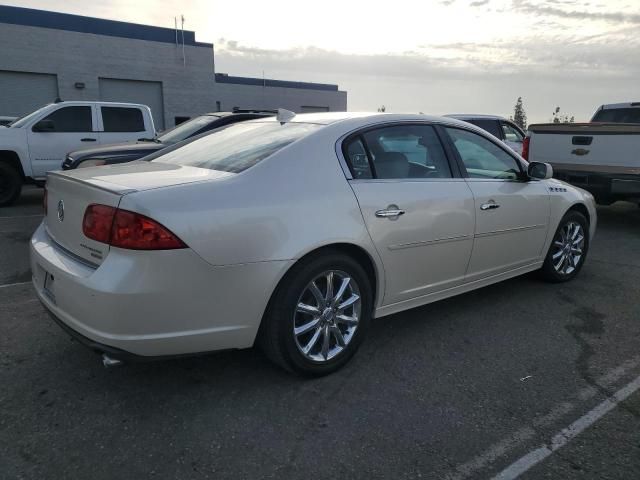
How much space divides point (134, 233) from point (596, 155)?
290 inches

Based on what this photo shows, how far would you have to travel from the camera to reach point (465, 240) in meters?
3.98

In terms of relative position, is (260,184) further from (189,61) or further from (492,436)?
(189,61)

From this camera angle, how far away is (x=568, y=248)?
5270mm

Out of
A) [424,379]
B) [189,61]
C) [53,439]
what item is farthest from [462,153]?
[189,61]

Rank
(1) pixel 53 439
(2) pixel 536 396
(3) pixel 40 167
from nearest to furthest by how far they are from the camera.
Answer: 1. (1) pixel 53 439
2. (2) pixel 536 396
3. (3) pixel 40 167

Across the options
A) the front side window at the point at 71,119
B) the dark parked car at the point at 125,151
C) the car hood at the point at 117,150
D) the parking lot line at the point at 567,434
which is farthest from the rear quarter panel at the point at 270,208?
the front side window at the point at 71,119

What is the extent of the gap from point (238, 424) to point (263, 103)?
3198 cm

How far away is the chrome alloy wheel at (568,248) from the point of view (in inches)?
203

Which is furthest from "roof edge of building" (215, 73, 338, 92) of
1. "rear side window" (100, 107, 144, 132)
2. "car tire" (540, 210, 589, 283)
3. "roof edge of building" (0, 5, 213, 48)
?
"car tire" (540, 210, 589, 283)

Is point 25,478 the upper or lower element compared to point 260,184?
lower

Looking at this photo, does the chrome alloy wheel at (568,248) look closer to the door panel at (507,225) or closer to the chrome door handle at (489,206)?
the door panel at (507,225)

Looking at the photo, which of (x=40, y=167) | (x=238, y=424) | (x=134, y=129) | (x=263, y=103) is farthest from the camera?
(x=263, y=103)

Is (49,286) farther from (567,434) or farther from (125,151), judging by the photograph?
(125,151)

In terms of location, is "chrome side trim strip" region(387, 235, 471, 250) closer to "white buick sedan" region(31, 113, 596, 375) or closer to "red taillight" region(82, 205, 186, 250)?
"white buick sedan" region(31, 113, 596, 375)
